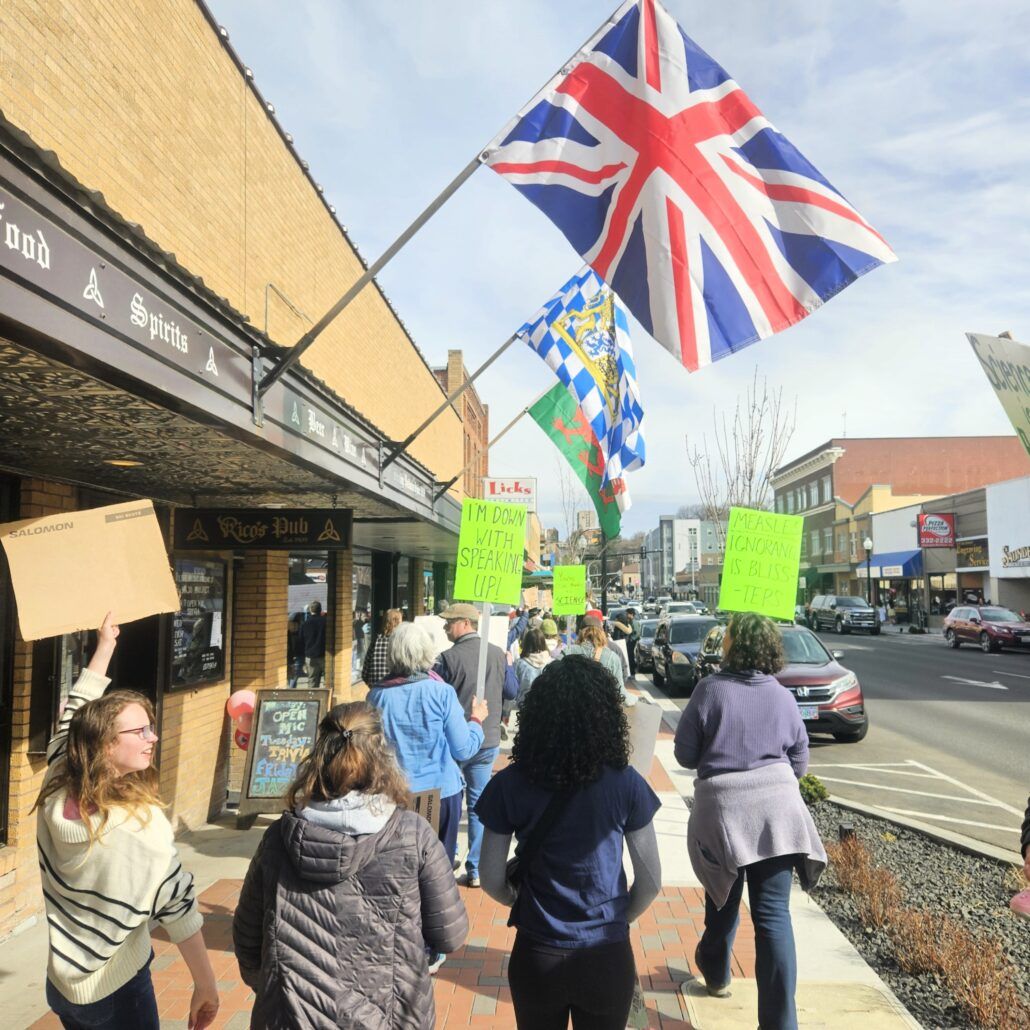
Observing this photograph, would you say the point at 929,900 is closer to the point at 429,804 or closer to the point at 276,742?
the point at 429,804

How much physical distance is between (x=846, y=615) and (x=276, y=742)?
1516 inches

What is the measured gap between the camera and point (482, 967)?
475cm

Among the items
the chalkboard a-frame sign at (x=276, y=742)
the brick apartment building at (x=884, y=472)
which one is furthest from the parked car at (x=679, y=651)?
the brick apartment building at (x=884, y=472)

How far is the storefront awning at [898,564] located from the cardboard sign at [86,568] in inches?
1982

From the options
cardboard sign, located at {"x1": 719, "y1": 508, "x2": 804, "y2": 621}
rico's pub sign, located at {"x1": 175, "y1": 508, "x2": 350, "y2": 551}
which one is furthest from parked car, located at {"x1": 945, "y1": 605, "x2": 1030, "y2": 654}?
rico's pub sign, located at {"x1": 175, "y1": 508, "x2": 350, "y2": 551}

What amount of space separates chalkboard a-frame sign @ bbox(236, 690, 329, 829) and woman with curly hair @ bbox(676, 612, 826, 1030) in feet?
13.3

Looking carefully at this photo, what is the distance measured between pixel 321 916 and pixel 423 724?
2276 mm

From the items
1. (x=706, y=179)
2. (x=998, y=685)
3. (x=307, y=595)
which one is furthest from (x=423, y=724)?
(x=998, y=685)

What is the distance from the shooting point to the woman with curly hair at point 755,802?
12.3ft

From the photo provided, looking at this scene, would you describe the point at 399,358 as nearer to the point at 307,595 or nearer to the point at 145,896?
the point at 307,595

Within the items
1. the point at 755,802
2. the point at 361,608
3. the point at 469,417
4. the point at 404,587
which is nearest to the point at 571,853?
the point at 755,802

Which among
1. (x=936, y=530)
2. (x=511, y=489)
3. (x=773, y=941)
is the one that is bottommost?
(x=773, y=941)

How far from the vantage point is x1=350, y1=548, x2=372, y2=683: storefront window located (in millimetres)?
14336

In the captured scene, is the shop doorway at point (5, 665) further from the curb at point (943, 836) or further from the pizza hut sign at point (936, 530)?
the pizza hut sign at point (936, 530)
